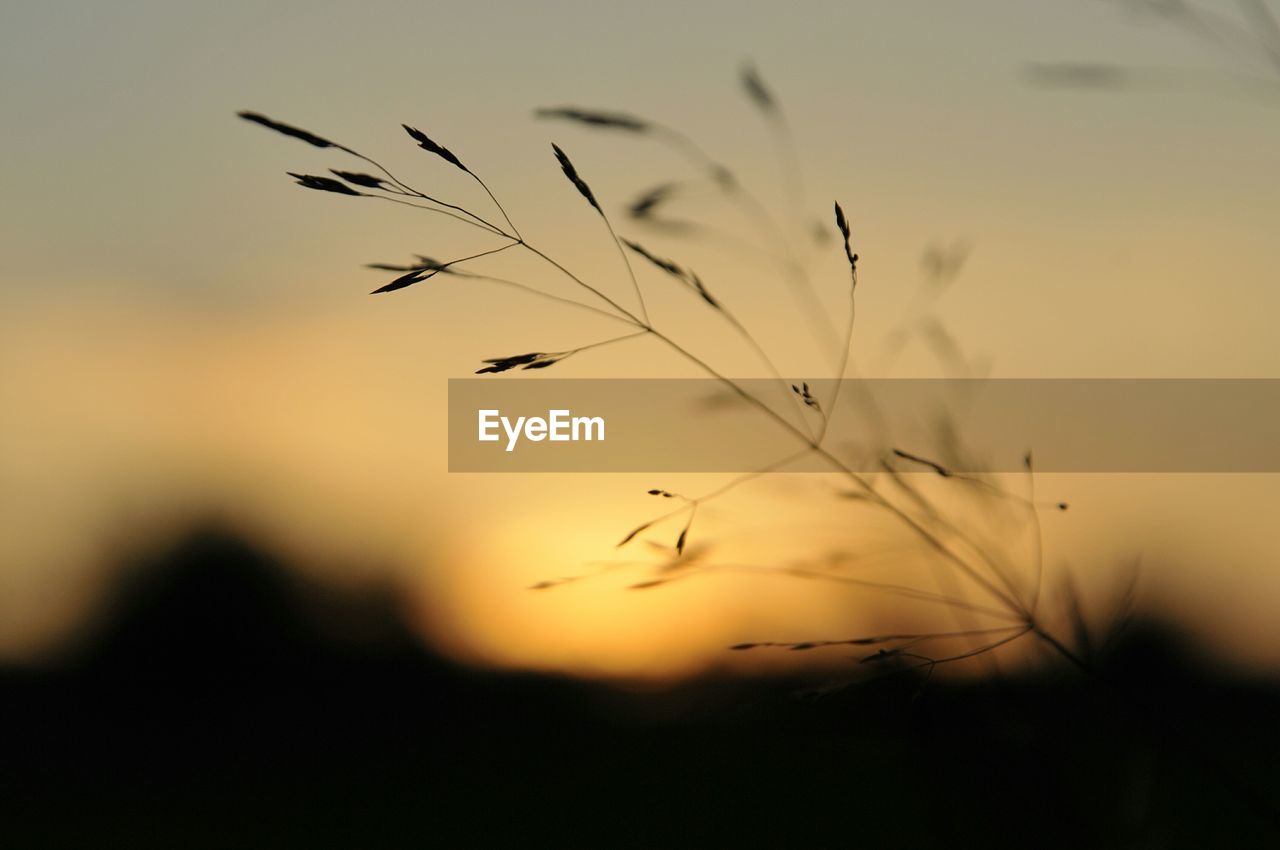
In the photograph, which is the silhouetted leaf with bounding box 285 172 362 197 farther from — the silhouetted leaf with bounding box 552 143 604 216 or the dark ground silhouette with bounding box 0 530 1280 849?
the dark ground silhouette with bounding box 0 530 1280 849

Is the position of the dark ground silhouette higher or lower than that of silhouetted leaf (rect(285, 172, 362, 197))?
lower

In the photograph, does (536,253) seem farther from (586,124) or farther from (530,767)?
Answer: (530,767)

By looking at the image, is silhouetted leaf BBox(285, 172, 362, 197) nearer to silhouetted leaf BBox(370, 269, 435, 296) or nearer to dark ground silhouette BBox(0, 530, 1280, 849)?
silhouetted leaf BBox(370, 269, 435, 296)

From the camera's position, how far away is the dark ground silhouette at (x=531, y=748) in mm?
880

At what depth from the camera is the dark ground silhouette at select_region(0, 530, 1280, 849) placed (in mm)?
880

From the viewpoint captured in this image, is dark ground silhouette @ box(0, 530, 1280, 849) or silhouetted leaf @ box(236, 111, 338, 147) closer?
silhouetted leaf @ box(236, 111, 338, 147)

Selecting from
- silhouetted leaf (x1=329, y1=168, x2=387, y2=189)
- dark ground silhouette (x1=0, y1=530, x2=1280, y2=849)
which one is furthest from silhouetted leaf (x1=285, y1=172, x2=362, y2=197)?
dark ground silhouette (x1=0, y1=530, x2=1280, y2=849)

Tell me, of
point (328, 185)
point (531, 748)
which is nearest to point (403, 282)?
point (328, 185)

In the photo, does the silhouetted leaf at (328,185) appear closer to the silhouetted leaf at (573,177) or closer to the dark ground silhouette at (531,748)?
the silhouetted leaf at (573,177)

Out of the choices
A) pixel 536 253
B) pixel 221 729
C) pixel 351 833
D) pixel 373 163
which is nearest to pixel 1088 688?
pixel 536 253

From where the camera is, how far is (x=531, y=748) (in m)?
18.6

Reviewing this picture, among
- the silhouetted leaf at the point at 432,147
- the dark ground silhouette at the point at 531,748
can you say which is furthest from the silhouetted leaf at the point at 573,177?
the dark ground silhouette at the point at 531,748

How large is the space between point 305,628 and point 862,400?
39379 millimetres

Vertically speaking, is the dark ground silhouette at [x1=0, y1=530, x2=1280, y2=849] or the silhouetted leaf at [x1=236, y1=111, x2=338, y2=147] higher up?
the silhouetted leaf at [x1=236, y1=111, x2=338, y2=147]
